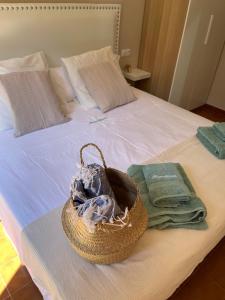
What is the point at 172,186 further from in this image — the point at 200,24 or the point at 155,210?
the point at 200,24

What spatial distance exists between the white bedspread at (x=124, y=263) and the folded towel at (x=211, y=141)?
434 millimetres

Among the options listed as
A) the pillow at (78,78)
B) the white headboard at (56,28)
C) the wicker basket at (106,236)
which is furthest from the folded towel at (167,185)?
the white headboard at (56,28)

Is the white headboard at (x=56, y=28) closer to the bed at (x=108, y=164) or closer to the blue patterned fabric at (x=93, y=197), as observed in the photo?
the bed at (x=108, y=164)

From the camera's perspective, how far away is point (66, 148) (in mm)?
1528

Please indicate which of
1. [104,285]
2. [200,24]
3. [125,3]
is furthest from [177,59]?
[104,285]

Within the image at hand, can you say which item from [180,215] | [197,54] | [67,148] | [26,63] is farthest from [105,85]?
[197,54]

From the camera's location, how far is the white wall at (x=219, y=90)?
3364 mm

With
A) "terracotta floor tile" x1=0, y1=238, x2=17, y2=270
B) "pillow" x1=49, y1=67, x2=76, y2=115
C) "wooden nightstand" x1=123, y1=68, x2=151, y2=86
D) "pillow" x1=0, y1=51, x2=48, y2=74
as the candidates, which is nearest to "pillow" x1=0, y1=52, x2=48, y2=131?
"pillow" x1=0, y1=51, x2=48, y2=74

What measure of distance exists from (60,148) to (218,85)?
286cm

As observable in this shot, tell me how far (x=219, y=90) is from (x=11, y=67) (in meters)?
2.90

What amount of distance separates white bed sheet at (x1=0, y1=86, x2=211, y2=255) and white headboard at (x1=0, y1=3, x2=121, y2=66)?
0.64m

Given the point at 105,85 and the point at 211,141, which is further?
the point at 105,85

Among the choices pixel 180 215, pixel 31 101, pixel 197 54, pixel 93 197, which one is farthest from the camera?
pixel 197 54

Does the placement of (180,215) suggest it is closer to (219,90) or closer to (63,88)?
(63,88)
